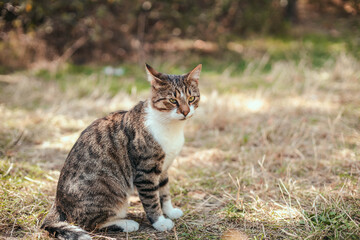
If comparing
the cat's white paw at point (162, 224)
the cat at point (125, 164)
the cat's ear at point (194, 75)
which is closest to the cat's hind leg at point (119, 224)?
the cat at point (125, 164)

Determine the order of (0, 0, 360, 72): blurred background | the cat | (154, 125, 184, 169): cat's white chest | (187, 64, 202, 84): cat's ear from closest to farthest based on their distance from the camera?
the cat < (154, 125, 184, 169): cat's white chest < (187, 64, 202, 84): cat's ear < (0, 0, 360, 72): blurred background

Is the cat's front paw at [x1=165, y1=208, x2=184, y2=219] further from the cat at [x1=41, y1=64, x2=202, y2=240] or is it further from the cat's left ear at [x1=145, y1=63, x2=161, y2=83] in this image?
the cat's left ear at [x1=145, y1=63, x2=161, y2=83]

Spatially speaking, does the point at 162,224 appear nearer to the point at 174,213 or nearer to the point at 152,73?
the point at 174,213

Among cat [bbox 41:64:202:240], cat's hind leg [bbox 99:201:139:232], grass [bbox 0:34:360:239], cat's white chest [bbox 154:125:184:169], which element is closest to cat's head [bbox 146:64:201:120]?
cat [bbox 41:64:202:240]

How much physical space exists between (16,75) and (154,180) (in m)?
5.43

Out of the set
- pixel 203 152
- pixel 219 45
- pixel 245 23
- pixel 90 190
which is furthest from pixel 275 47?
pixel 90 190

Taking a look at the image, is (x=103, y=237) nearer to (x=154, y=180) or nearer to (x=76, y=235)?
(x=76, y=235)

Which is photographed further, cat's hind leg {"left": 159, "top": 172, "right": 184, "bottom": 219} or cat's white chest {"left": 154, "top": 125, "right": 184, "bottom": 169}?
cat's hind leg {"left": 159, "top": 172, "right": 184, "bottom": 219}

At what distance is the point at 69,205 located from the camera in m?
2.32

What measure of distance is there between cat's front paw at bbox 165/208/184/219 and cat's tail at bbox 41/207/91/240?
2.29ft

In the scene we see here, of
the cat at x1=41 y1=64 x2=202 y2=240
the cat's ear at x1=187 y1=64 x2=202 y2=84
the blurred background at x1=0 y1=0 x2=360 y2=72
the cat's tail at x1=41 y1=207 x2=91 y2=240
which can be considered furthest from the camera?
the blurred background at x1=0 y1=0 x2=360 y2=72

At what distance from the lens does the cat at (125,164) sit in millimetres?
2334

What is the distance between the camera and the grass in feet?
7.91

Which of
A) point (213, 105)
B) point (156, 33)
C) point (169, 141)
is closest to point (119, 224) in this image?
point (169, 141)
